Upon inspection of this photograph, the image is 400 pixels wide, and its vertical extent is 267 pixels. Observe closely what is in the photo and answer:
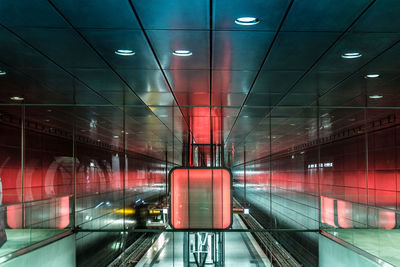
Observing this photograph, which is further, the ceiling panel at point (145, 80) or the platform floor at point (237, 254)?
the platform floor at point (237, 254)

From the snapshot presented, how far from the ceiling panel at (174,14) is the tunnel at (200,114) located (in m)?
0.03

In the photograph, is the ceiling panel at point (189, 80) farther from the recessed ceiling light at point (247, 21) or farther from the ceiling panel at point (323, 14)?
the ceiling panel at point (323, 14)

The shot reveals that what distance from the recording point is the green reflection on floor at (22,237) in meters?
10.0

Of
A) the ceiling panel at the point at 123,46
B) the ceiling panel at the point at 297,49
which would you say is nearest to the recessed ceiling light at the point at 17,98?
the ceiling panel at the point at 123,46

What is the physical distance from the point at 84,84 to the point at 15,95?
3072 millimetres

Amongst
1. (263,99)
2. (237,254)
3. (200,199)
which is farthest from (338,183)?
(263,99)

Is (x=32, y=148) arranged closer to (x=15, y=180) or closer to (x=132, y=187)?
(x=15, y=180)

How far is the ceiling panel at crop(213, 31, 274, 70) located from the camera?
5805 mm

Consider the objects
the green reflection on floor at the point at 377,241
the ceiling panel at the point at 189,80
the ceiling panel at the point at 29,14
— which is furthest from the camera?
the green reflection on floor at the point at 377,241

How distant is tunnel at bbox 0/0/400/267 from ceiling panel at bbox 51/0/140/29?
0.03 meters

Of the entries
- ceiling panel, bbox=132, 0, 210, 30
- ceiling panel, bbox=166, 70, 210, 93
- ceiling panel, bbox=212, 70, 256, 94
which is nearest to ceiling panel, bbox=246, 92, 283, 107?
ceiling panel, bbox=212, 70, 256, 94

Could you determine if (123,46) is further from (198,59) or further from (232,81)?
(232,81)

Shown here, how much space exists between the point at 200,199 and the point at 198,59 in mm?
7389

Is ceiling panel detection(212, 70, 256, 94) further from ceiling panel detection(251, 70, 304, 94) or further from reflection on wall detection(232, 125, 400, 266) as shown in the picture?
reflection on wall detection(232, 125, 400, 266)
